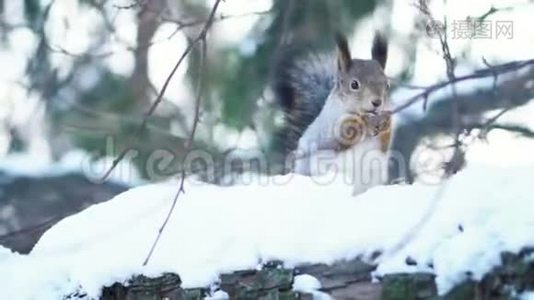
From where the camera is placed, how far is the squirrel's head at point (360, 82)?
293 cm

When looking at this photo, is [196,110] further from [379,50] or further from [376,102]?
[379,50]

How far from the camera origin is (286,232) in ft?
7.23

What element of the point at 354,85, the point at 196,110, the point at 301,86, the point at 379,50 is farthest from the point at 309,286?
the point at 301,86

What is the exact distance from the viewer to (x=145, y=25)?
430 cm

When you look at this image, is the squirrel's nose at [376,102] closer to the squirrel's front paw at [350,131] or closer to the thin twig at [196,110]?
the squirrel's front paw at [350,131]

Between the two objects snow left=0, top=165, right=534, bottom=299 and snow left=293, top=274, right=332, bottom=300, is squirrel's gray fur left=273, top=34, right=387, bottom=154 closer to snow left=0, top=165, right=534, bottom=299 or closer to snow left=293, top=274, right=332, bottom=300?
snow left=0, top=165, right=534, bottom=299

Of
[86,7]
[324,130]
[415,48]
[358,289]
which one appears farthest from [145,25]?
[358,289]

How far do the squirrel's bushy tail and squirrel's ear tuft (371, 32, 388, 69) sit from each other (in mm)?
157

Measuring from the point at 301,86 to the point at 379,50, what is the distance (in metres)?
0.33

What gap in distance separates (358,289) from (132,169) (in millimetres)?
2432

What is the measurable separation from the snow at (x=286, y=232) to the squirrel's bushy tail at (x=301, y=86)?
0.76m

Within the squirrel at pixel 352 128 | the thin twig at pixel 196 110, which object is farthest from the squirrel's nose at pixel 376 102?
the thin twig at pixel 196 110

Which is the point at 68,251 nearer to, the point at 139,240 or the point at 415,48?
the point at 139,240

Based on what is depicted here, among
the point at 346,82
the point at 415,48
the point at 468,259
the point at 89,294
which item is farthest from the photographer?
the point at 415,48
